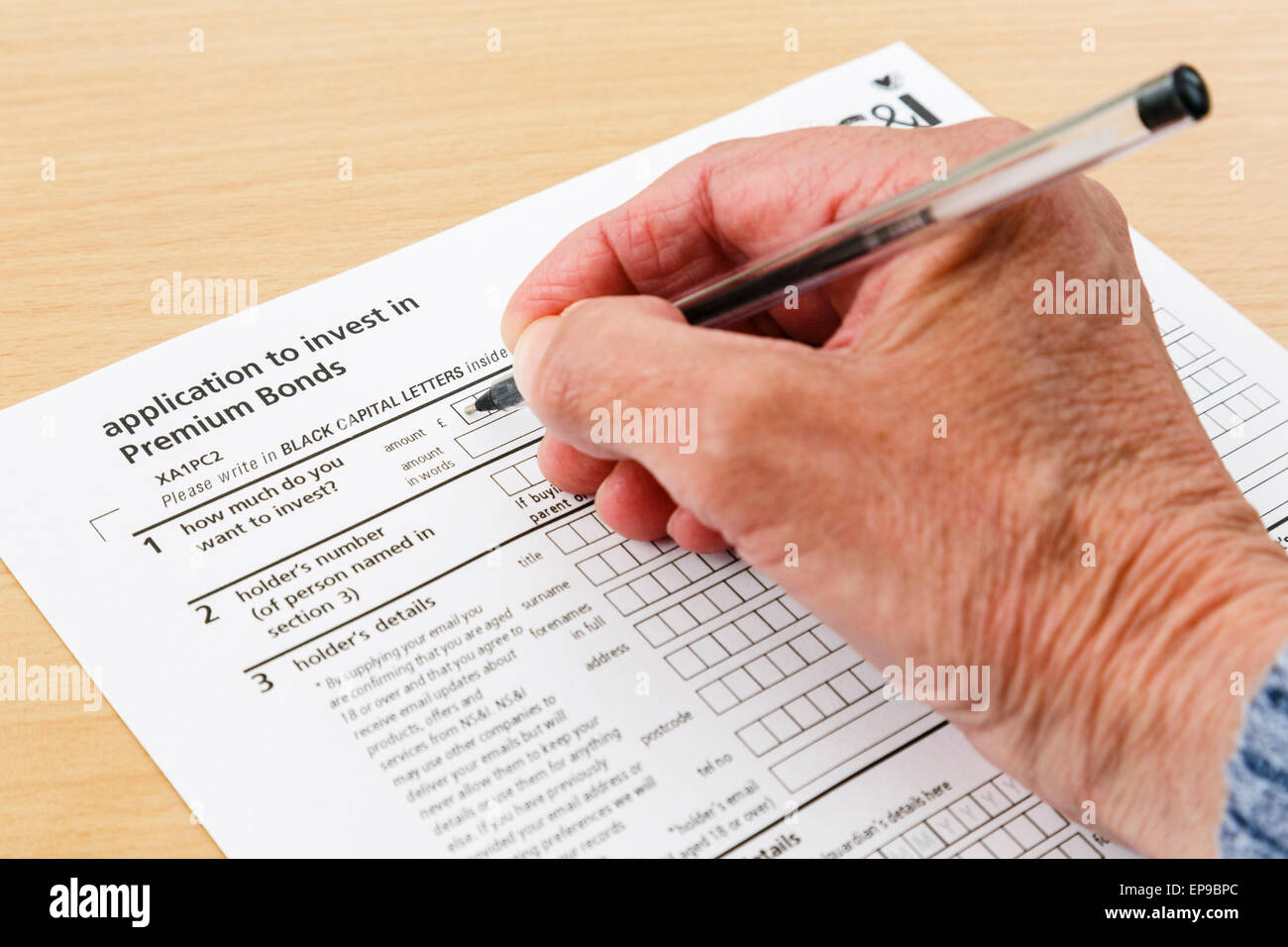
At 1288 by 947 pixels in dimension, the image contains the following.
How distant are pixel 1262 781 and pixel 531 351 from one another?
0.40 m

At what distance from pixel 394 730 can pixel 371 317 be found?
0.99ft

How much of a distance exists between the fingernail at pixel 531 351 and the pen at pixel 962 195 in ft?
0.24

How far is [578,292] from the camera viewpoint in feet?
2.43

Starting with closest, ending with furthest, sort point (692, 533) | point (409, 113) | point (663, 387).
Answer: point (663, 387) < point (692, 533) < point (409, 113)

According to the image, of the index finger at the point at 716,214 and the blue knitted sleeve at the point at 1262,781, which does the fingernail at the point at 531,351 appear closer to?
the index finger at the point at 716,214

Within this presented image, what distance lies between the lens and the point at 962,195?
0.56 metres

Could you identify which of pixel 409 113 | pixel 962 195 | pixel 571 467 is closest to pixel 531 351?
pixel 571 467

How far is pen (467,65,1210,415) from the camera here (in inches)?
19.3

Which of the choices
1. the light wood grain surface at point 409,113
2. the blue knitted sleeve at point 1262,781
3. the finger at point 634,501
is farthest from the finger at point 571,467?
the blue knitted sleeve at point 1262,781

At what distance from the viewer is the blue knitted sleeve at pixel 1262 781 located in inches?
21.2

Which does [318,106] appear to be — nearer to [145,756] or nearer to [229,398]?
[229,398]

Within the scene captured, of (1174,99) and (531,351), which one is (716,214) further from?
(1174,99)

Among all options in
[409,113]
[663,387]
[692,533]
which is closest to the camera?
[663,387]
